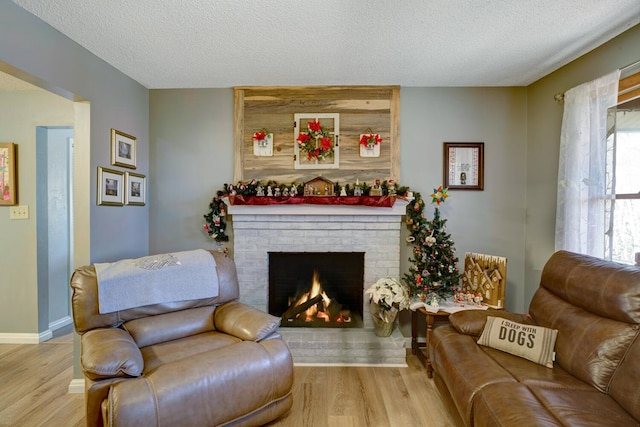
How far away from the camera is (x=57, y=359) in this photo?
2756mm

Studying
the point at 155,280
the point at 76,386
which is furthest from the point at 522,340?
the point at 76,386

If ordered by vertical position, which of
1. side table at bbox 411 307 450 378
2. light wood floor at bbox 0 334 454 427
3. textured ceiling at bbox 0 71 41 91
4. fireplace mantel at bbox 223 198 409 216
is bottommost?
light wood floor at bbox 0 334 454 427

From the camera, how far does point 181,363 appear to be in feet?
5.48

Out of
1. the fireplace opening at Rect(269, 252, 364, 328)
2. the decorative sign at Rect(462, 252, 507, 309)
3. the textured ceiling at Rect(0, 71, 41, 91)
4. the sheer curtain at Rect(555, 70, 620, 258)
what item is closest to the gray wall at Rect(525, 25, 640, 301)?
the sheer curtain at Rect(555, 70, 620, 258)

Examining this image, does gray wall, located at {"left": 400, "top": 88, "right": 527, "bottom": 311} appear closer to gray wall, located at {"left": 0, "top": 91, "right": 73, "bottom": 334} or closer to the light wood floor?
the light wood floor

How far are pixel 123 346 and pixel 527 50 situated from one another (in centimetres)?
340

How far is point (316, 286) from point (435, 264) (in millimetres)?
1197

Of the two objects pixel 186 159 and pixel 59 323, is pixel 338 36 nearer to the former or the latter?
pixel 186 159

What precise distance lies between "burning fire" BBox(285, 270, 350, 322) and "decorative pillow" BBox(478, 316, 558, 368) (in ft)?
4.59

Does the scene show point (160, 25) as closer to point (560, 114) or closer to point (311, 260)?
point (311, 260)

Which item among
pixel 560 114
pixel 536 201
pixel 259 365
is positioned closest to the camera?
pixel 259 365

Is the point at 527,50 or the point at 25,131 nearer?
the point at 527,50

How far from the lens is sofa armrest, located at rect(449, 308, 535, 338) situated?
2.08 m

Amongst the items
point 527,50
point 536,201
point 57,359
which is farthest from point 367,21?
point 57,359
